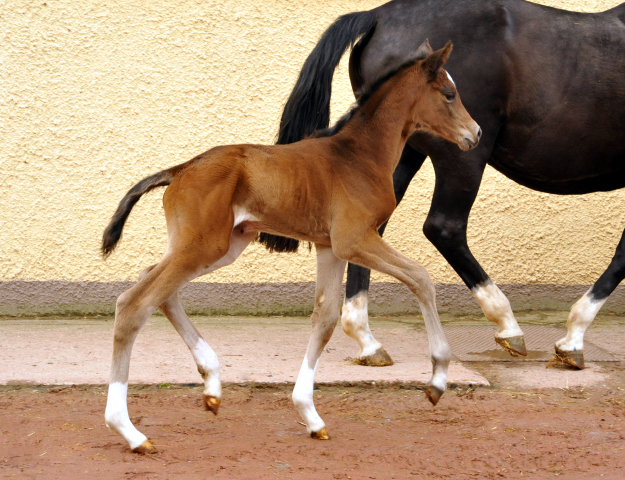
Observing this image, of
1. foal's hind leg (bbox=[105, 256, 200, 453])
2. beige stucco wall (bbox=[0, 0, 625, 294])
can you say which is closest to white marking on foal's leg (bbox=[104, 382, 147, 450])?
foal's hind leg (bbox=[105, 256, 200, 453])

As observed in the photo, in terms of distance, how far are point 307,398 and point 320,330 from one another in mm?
290

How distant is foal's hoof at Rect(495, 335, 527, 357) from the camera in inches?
175

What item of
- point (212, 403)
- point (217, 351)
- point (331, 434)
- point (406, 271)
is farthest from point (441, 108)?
point (217, 351)

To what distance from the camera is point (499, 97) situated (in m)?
4.25

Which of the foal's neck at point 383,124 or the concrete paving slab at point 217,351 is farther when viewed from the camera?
the concrete paving slab at point 217,351

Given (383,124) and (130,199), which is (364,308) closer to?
(383,124)

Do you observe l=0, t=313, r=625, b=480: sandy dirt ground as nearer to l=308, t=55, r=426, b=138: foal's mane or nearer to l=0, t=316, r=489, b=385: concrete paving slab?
l=0, t=316, r=489, b=385: concrete paving slab

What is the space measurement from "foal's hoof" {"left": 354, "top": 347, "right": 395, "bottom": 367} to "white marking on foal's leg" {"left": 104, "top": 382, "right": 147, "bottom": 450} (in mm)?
1738

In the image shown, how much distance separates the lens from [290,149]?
3139 mm

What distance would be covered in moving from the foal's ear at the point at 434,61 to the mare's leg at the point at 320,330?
881 millimetres

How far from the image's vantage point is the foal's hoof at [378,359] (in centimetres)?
430

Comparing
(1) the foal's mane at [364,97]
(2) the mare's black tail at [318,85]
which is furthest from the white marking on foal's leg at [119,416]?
(2) the mare's black tail at [318,85]

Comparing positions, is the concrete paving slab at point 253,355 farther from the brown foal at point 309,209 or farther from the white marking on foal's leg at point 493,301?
the brown foal at point 309,209

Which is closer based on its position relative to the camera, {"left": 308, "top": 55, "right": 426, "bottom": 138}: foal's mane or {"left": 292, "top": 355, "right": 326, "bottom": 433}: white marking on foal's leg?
{"left": 292, "top": 355, "right": 326, "bottom": 433}: white marking on foal's leg
